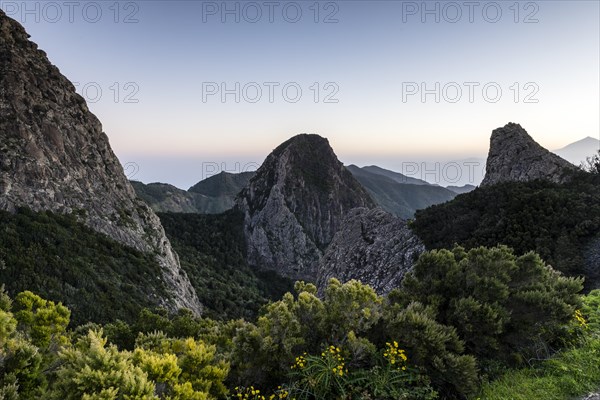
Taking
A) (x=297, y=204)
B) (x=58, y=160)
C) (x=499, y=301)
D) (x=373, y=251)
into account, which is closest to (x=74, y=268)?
(x=58, y=160)

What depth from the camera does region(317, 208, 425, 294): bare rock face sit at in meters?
24.3

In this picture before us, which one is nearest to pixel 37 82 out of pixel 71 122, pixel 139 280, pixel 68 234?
pixel 71 122

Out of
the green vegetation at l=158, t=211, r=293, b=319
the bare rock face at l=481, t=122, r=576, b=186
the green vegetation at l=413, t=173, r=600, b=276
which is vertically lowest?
the green vegetation at l=158, t=211, r=293, b=319

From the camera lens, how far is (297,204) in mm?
126812

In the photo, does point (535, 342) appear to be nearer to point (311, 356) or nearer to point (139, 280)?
point (311, 356)

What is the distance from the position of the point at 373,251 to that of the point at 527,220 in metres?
11.0

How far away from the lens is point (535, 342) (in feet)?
24.4

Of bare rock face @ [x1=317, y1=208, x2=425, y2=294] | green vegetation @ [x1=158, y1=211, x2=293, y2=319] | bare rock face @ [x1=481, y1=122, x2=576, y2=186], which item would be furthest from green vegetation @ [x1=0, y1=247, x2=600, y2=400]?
green vegetation @ [x1=158, y1=211, x2=293, y2=319]

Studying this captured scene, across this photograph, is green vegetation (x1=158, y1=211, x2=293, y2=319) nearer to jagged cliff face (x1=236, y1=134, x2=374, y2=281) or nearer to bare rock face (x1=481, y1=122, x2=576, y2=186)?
→ jagged cliff face (x1=236, y1=134, x2=374, y2=281)

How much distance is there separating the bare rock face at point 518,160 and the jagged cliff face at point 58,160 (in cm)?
4876

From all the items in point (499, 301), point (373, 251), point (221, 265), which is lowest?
point (221, 265)

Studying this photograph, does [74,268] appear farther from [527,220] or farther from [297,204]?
[297,204]

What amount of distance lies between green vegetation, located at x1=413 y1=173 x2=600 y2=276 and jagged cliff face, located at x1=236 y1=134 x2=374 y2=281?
84553 millimetres

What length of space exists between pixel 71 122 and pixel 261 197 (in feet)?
254
